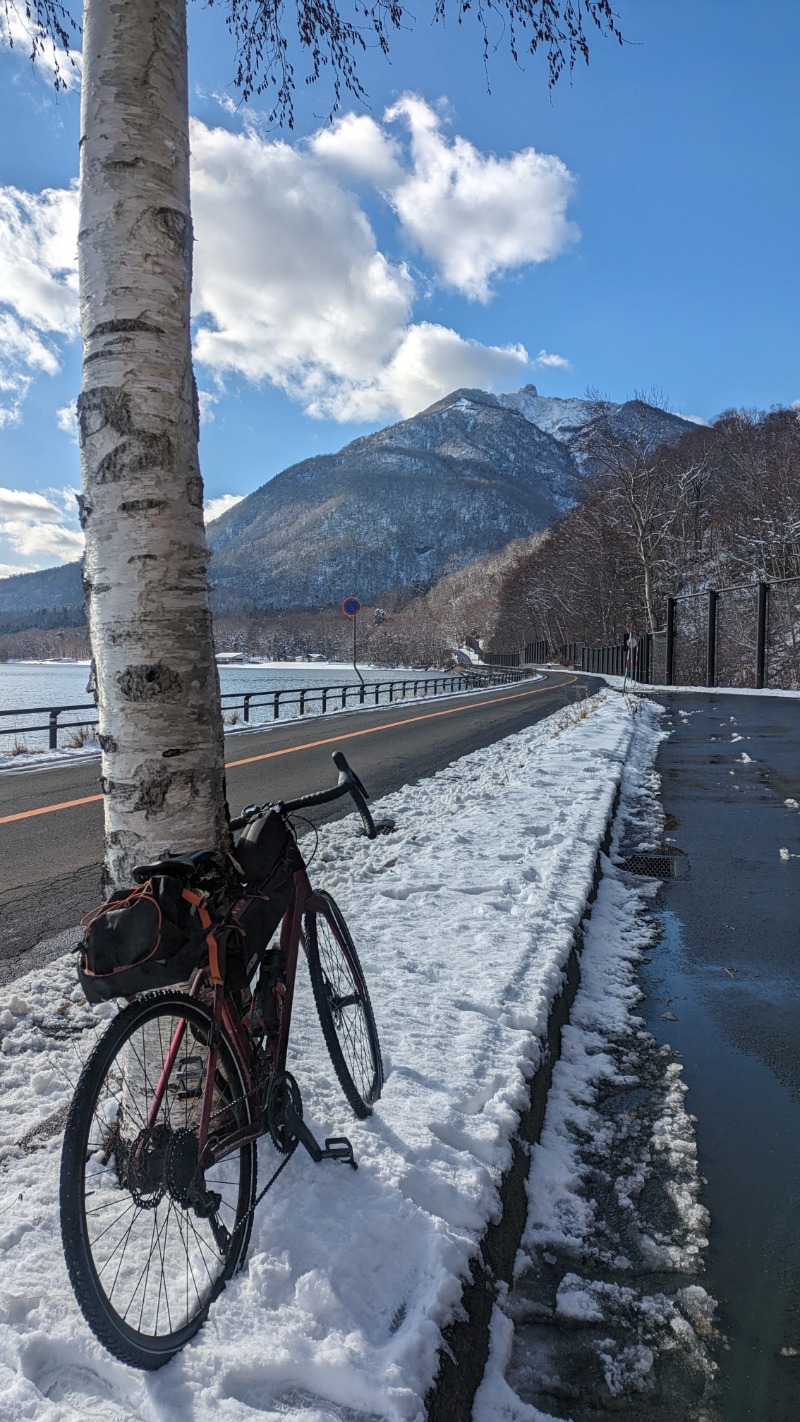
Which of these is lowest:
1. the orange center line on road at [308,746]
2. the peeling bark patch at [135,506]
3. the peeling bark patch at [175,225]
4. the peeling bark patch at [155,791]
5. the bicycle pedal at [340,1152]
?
the orange center line on road at [308,746]

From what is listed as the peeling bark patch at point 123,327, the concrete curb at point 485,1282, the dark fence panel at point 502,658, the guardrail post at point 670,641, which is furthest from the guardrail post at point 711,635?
the dark fence panel at point 502,658

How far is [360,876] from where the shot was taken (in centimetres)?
564

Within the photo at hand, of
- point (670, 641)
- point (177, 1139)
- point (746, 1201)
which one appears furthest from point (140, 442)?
point (670, 641)

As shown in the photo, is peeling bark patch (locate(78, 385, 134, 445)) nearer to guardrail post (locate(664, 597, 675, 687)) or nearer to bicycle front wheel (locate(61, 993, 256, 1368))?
bicycle front wheel (locate(61, 993, 256, 1368))

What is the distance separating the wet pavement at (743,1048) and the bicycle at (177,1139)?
46.7 inches

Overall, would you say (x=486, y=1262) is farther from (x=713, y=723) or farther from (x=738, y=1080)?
(x=713, y=723)

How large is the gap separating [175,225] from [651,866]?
5432 mm

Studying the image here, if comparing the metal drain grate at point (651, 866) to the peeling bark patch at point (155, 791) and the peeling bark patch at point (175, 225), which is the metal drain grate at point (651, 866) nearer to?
the peeling bark patch at point (155, 791)

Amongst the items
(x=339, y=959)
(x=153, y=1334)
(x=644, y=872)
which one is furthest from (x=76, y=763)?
(x=153, y=1334)

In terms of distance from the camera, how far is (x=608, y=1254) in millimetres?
2275

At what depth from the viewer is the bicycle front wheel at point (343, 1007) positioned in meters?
2.39

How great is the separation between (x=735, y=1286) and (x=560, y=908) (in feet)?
8.17

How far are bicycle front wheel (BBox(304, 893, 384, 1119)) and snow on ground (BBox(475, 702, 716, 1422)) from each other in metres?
0.60

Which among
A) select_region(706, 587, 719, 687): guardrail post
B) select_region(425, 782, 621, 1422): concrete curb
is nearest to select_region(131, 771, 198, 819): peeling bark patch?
select_region(425, 782, 621, 1422): concrete curb
